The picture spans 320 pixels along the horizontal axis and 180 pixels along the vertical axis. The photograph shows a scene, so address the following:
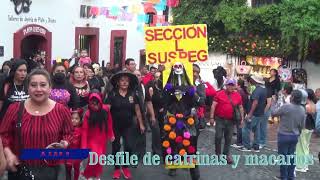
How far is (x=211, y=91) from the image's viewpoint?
41.5 feet

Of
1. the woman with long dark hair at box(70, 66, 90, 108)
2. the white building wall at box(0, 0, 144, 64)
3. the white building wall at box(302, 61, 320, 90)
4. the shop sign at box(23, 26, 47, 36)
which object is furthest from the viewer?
the white building wall at box(302, 61, 320, 90)

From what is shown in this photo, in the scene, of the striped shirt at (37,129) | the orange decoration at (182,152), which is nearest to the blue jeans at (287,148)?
the orange decoration at (182,152)

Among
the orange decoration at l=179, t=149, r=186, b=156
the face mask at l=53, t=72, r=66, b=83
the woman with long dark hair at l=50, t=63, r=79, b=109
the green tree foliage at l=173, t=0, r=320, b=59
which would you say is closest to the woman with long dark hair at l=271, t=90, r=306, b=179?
the orange decoration at l=179, t=149, r=186, b=156

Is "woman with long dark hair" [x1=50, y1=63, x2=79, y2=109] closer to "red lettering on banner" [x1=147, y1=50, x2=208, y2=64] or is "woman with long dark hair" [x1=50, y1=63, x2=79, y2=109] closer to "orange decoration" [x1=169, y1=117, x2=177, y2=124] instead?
"orange decoration" [x1=169, y1=117, x2=177, y2=124]

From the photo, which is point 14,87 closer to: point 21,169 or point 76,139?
point 76,139

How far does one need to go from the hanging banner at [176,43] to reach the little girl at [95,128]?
1.71 metres

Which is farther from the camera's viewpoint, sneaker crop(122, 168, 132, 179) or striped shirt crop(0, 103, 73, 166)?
sneaker crop(122, 168, 132, 179)

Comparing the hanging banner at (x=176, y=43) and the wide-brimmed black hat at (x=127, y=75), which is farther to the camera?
the hanging banner at (x=176, y=43)

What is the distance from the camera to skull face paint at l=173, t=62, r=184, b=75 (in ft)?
30.3

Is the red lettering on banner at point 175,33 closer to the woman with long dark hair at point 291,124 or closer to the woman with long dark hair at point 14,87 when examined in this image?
the woman with long dark hair at point 291,124

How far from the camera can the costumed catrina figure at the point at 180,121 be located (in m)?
8.84

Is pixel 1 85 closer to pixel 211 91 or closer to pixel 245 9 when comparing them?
pixel 211 91

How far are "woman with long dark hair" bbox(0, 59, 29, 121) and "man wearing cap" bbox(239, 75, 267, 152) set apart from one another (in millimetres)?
5333

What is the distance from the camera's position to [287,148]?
29.5 feet
